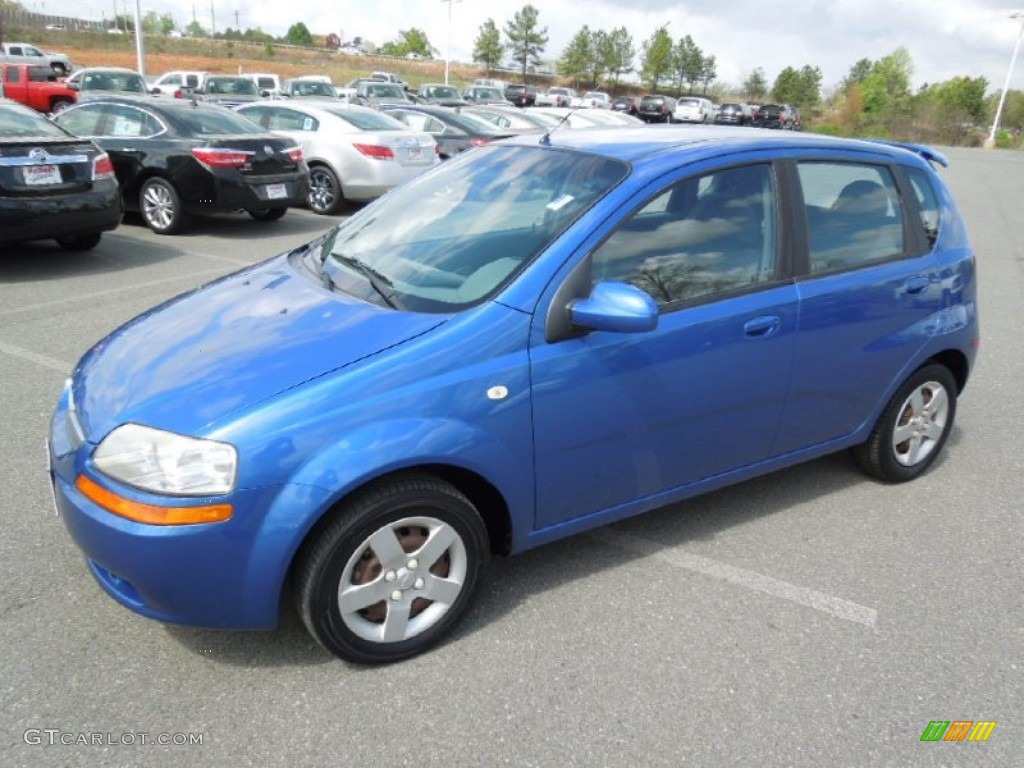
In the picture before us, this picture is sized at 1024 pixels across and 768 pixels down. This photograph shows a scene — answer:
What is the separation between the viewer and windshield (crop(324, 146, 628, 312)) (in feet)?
9.16

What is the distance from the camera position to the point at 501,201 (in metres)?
3.17

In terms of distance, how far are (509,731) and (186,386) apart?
4.65 ft

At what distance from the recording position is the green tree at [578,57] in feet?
270

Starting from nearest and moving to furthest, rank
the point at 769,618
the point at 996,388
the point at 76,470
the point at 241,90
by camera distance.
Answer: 1. the point at 76,470
2. the point at 769,618
3. the point at 996,388
4. the point at 241,90

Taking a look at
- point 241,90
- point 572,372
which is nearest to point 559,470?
point 572,372

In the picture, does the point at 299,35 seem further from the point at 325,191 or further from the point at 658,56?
the point at 325,191

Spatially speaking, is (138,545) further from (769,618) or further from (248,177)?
(248,177)

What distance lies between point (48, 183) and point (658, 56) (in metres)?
86.2

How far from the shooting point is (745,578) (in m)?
3.14

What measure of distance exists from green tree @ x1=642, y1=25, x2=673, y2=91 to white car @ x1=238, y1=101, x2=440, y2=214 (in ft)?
262

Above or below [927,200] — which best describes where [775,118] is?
below

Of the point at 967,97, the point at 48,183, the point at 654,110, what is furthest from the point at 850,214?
the point at 967,97

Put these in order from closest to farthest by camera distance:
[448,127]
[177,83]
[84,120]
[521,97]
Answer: [84,120]
[448,127]
[177,83]
[521,97]

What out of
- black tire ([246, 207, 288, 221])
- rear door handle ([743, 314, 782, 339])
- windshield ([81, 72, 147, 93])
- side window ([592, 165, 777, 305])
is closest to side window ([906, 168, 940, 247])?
side window ([592, 165, 777, 305])
